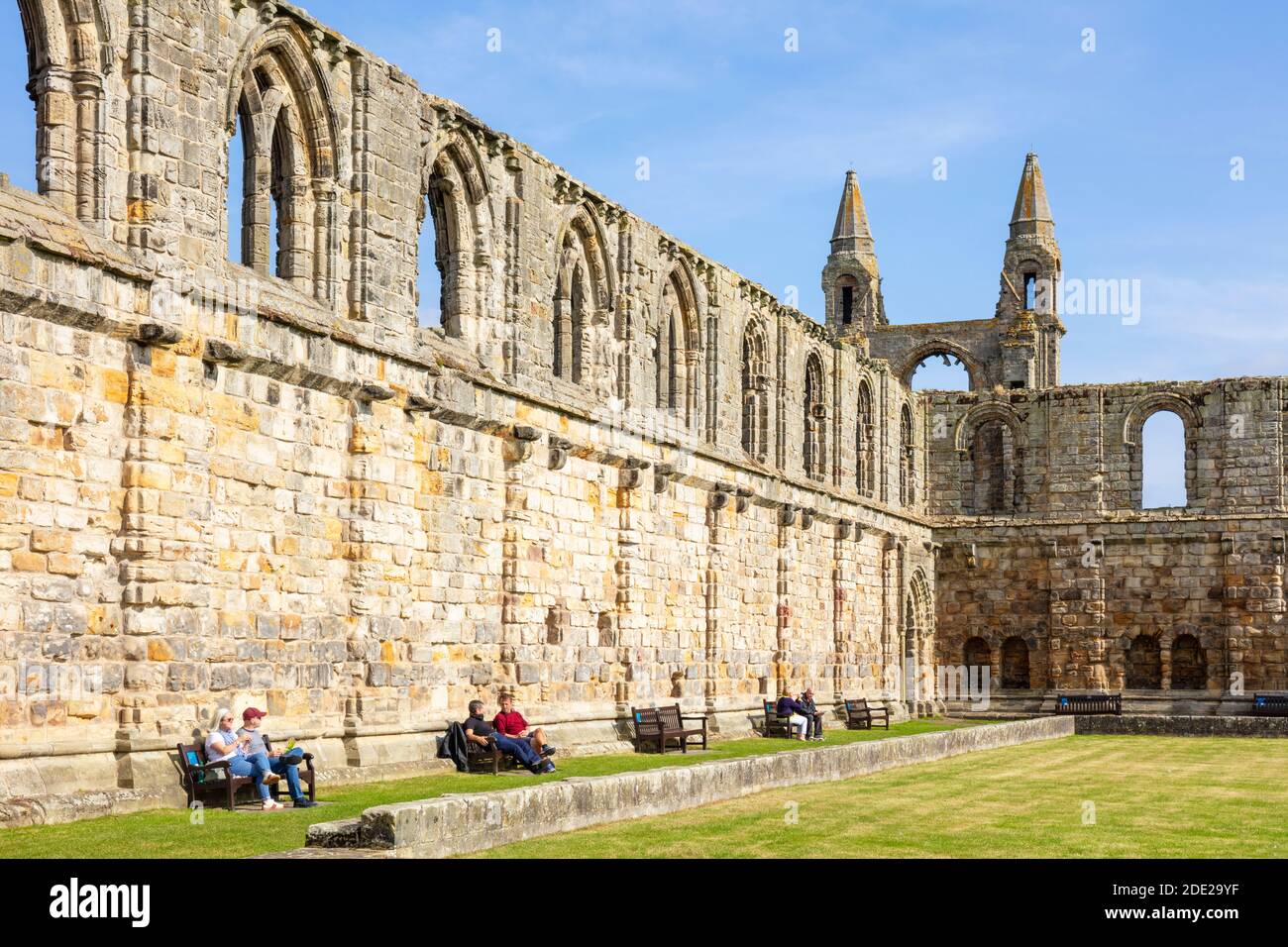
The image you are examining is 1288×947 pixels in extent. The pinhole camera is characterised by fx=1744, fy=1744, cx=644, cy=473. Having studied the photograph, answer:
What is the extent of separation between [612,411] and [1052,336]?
109ft

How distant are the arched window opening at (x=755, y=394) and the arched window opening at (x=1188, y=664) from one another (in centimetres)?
1344

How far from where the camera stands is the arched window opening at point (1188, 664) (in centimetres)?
3997

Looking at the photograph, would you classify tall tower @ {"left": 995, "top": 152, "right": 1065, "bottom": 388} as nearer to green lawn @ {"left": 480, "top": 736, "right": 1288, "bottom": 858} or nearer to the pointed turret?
the pointed turret

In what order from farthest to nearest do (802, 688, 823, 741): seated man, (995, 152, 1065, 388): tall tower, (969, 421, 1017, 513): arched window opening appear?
(995, 152, 1065, 388): tall tower, (969, 421, 1017, 513): arched window opening, (802, 688, 823, 741): seated man

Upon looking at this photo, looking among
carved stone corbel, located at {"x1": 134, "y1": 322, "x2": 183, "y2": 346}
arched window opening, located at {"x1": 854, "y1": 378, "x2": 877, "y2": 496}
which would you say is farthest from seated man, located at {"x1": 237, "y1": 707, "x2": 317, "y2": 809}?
arched window opening, located at {"x1": 854, "y1": 378, "x2": 877, "y2": 496}

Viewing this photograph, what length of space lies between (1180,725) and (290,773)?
22.1 meters

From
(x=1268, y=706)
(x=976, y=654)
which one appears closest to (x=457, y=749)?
(x=1268, y=706)

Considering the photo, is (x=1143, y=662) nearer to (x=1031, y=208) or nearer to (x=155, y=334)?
(x=1031, y=208)

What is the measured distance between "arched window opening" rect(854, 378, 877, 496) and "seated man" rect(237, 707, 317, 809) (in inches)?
944

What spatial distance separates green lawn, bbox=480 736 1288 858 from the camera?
12461mm

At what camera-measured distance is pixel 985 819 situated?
14875 millimetres

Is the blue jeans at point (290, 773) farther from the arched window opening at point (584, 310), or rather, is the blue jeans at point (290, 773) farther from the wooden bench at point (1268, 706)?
the wooden bench at point (1268, 706)

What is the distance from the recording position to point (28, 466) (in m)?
14.2
